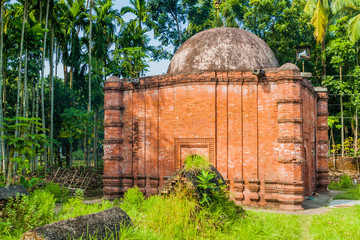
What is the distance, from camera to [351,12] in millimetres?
20484

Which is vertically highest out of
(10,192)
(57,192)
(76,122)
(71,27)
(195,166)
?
(71,27)

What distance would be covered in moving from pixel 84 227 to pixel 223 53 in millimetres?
8463

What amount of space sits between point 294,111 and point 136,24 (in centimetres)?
1488

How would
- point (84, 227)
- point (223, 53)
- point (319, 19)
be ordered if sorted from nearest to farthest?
1. point (84, 227)
2. point (223, 53)
3. point (319, 19)

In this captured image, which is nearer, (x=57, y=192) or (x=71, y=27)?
(x=57, y=192)

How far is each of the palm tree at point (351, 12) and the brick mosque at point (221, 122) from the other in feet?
24.0

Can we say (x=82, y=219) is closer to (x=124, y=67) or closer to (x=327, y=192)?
(x=327, y=192)

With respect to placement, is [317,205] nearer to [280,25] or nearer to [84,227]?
[84,227]

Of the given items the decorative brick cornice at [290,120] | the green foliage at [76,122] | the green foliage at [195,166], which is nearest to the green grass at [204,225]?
the green foliage at [195,166]

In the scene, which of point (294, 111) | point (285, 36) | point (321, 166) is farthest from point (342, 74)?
point (294, 111)

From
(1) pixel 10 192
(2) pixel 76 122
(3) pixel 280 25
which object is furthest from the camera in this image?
(3) pixel 280 25

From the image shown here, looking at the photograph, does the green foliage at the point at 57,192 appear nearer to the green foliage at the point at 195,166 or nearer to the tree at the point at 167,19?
the green foliage at the point at 195,166

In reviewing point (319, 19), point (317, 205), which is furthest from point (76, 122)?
point (319, 19)

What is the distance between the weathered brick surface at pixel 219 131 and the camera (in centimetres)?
978
